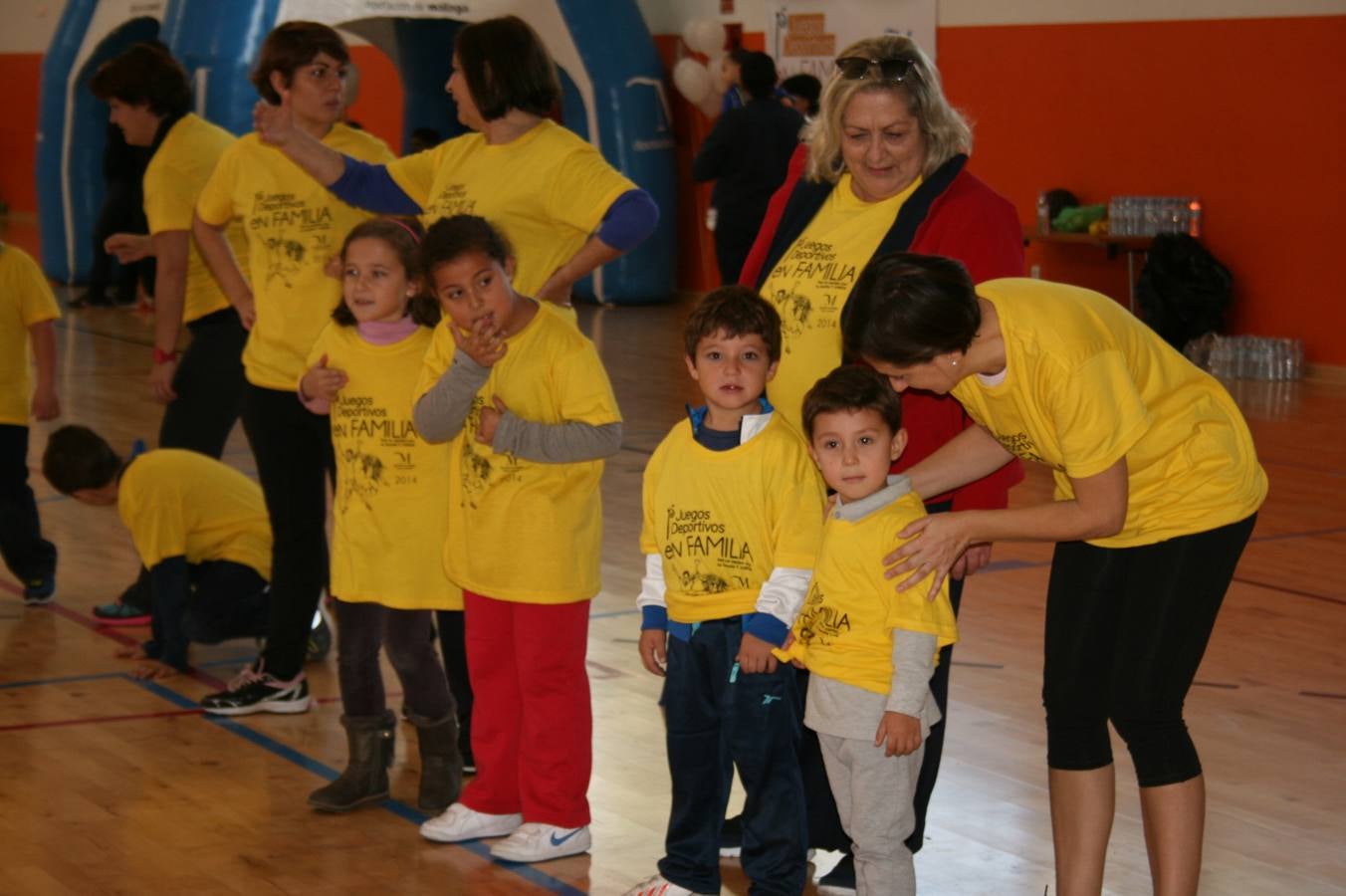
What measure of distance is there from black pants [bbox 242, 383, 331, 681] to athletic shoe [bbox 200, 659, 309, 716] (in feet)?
0.22

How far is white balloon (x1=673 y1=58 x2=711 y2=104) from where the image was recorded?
14.1 meters

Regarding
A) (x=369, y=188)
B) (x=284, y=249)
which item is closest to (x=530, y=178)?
(x=369, y=188)

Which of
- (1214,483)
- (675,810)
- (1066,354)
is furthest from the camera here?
(675,810)

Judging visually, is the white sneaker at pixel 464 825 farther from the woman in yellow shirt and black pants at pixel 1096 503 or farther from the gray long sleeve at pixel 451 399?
the woman in yellow shirt and black pants at pixel 1096 503

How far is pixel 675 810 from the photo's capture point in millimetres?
3334

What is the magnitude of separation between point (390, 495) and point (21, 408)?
2364 mm

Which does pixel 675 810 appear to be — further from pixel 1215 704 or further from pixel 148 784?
pixel 1215 704

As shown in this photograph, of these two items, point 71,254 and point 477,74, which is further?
point 71,254

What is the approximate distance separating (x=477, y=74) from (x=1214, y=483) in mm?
1914

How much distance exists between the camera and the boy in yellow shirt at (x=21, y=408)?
5.69 metres

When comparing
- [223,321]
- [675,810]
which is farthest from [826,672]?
[223,321]

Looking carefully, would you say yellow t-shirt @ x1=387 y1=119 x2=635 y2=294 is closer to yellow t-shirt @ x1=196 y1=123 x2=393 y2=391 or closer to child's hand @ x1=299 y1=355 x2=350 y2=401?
child's hand @ x1=299 y1=355 x2=350 y2=401

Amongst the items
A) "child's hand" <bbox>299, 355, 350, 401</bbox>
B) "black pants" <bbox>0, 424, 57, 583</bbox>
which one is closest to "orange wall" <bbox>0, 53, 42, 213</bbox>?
"black pants" <bbox>0, 424, 57, 583</bbox>

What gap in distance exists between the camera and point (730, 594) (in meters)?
3.24
